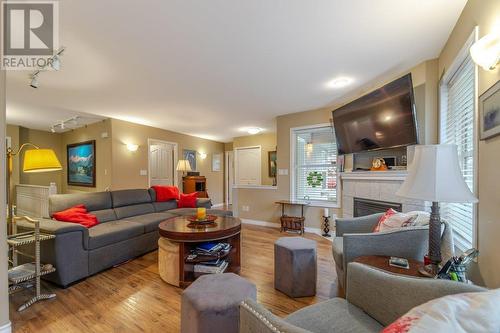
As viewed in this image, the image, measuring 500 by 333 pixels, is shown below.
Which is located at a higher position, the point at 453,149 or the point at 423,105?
the point at 423,105

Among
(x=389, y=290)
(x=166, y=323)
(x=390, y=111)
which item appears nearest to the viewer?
(x=389, y=290)

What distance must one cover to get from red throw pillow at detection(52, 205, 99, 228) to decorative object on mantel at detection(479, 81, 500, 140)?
12.5 feet

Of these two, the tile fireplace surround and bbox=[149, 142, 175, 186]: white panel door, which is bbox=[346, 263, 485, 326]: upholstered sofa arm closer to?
the tile fireplace surround

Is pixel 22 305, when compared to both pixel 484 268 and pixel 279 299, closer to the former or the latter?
pixel 279 299

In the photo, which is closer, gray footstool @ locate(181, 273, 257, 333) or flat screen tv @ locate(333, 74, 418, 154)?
gray footstool @ locate(181, 273, 257, 333)

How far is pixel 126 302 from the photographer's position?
198 centimetres

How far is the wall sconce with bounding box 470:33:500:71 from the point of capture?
121cm

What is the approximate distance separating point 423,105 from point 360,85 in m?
0.84

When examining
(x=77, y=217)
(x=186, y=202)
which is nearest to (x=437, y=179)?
(x=77, y=217)

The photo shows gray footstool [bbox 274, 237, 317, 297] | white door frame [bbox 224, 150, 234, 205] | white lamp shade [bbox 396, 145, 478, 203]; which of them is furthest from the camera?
white door frame [bbox 224, 150, 234, 205]

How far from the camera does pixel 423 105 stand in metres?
2.52

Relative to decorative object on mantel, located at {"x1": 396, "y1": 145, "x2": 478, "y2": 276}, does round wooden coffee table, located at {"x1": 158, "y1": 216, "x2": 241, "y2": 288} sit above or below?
below

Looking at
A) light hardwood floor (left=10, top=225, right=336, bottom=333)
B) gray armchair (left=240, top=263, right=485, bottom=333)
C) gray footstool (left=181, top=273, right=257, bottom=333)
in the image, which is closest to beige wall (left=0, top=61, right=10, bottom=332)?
light hardwood floor (left=10, top=225, right=336, bottom=333)

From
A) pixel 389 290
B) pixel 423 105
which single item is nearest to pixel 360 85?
pixel 423 105
